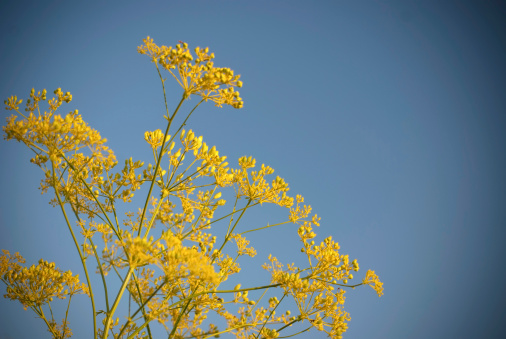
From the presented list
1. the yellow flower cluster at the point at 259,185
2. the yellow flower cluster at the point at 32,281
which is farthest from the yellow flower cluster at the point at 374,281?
the yellow flower cluster at the point at 32,281

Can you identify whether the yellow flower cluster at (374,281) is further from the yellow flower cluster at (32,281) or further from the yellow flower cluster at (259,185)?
the yellow flower cluster at (32,281)

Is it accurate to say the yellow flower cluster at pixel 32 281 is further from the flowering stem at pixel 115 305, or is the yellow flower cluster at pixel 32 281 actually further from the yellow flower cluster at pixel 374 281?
the yellow flower cluster at pixel 374 281

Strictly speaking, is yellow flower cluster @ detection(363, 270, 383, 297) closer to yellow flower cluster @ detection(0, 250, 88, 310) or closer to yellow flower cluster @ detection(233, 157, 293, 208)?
yellow flower cluster @ detection(233, 157, 293, 208)

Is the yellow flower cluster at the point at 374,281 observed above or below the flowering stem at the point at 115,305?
above

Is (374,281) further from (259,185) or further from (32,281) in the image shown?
(32,281)

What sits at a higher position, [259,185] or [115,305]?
[259,185]

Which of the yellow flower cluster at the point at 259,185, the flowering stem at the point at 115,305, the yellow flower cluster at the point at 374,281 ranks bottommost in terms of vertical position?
the flowering stem at the point at 115,305

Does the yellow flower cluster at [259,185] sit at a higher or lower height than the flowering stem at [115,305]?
higher

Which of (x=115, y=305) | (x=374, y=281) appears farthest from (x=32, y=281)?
(x=374, y=281)

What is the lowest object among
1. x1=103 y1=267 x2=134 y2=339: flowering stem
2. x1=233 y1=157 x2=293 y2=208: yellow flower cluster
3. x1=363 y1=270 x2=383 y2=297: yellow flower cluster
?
x1=103 y1=267 x2=134 y2=339: flowering stem

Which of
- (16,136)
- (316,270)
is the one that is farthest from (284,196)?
(16,136)

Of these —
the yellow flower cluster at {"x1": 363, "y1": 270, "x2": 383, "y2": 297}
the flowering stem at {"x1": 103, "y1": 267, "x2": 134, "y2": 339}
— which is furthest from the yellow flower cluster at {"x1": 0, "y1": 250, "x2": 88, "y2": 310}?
the yellow flower cluster at {"x1": 363, "y1": 270, "x2": 383, "y2": 297}

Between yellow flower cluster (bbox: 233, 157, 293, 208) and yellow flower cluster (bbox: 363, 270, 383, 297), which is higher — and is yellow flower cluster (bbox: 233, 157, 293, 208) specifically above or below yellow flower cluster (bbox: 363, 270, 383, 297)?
above

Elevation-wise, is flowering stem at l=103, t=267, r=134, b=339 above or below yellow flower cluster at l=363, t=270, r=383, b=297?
below
